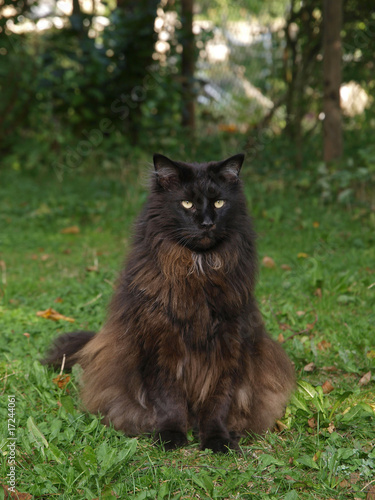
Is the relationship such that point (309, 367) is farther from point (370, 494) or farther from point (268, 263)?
point (268, 263)

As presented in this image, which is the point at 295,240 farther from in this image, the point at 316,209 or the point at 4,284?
A: the point at 4,284

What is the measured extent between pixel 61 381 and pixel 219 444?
3.37ft

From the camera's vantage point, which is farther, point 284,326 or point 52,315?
point 52,315

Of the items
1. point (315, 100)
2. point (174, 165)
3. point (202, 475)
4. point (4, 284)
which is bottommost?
point (202, 475)

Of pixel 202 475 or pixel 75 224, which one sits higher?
pixel 75 224

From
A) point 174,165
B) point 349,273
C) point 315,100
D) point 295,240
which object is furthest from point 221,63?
point 174,165

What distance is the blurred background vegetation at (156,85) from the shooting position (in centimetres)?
800

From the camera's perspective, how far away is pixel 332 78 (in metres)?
6.86

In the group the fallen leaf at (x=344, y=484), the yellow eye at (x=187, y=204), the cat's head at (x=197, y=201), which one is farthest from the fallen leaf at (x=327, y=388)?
the yellow eye at (x=187, y=204)

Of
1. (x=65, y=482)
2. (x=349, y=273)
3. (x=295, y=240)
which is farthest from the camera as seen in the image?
(x=295, y=240)

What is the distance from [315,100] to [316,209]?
9.08 ft

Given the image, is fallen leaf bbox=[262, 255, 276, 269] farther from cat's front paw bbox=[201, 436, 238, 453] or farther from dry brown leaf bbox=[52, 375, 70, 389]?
cat's front paw bbox=[201, 436, 238, 453]

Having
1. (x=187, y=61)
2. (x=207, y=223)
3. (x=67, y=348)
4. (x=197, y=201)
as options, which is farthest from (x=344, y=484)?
(x=187, y=61)

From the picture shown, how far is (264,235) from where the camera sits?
6113mm
